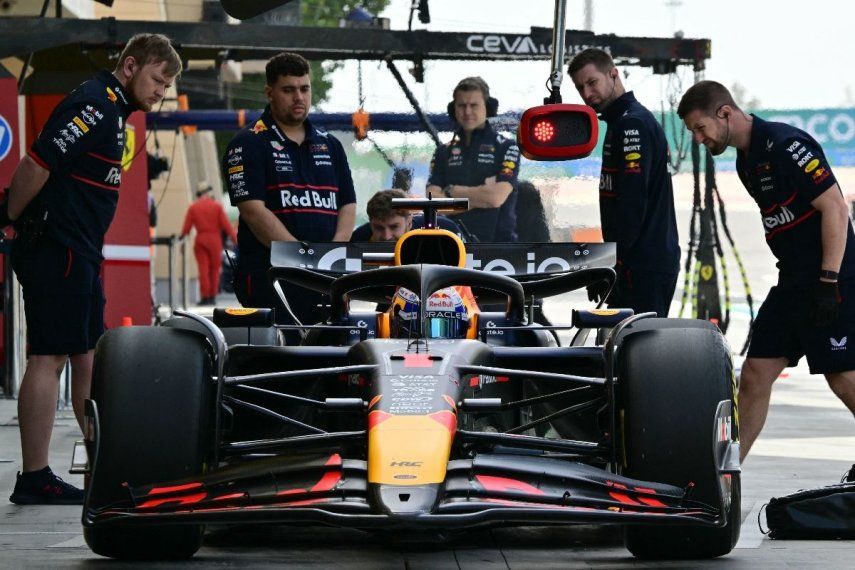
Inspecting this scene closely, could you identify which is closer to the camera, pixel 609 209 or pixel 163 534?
pixel 163 534

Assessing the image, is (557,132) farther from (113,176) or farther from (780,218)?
(113,176)

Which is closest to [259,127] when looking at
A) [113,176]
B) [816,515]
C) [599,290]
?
[113,176]

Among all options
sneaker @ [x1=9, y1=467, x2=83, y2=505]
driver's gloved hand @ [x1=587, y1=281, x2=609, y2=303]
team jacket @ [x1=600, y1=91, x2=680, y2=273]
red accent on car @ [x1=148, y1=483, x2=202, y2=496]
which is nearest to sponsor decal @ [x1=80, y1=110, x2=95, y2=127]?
sneaker @ [x1=9, y1=467, x2=83, y2=505]

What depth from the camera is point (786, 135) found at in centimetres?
666

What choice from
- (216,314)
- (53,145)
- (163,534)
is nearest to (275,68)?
(53,145)

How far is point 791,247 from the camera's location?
6.67 m

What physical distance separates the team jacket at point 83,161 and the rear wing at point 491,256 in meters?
0.76

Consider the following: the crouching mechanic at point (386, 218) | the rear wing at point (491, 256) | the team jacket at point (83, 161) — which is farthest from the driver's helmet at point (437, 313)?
the crouching mechanic at point (386, 218)

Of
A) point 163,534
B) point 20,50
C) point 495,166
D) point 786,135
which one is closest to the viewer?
point 163,534

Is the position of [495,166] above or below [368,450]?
above

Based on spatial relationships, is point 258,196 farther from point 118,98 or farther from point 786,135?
point 786,135

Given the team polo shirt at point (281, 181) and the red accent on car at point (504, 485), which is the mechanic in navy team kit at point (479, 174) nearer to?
the team polo shirt at point (281, 181)

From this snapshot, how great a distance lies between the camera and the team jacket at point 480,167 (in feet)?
35.4

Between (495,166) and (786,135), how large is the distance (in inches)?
169
